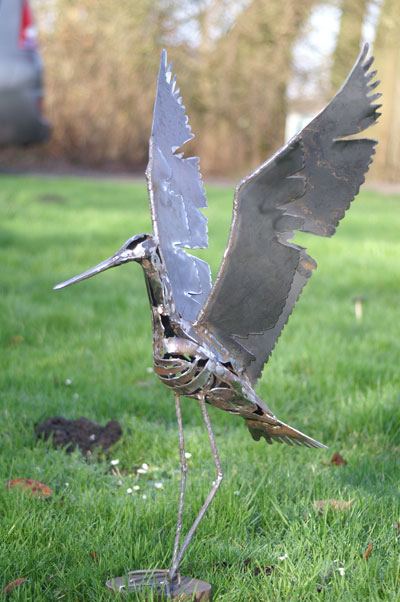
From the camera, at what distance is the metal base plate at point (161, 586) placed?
1.95 metres

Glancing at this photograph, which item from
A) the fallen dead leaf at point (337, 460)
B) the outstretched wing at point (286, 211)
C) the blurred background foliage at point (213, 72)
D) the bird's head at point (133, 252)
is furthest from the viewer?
the blurred background foliage at point (213, 72)

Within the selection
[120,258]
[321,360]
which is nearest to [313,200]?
[120,258]

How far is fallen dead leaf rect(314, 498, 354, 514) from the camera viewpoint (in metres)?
2.50

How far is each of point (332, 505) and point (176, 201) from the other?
3.82ft

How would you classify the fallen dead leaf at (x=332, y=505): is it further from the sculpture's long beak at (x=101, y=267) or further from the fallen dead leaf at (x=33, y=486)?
the sculpture's long beak at (x=101, y=267)

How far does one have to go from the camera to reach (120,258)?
1904 millimetres

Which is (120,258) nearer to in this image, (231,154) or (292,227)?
(292,227)

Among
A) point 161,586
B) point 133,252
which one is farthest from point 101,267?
point 161,586

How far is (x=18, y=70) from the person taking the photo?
9.70 meters

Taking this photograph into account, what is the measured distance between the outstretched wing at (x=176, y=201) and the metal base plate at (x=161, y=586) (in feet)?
2.35

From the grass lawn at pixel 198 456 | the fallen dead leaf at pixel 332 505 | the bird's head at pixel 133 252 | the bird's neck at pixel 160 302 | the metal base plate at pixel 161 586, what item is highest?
the bird's head at pixel 133 252

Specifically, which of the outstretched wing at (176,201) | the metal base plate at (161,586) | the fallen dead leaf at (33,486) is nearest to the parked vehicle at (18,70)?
the fallen dead leaf at (33,486)

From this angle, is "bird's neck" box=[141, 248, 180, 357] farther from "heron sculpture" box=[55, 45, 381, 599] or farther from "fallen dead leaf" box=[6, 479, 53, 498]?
"fallen dead leaf" box=[6, 479, 53, 498]

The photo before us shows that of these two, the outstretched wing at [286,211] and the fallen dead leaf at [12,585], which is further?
the fallen dead leaf at [12,585]
